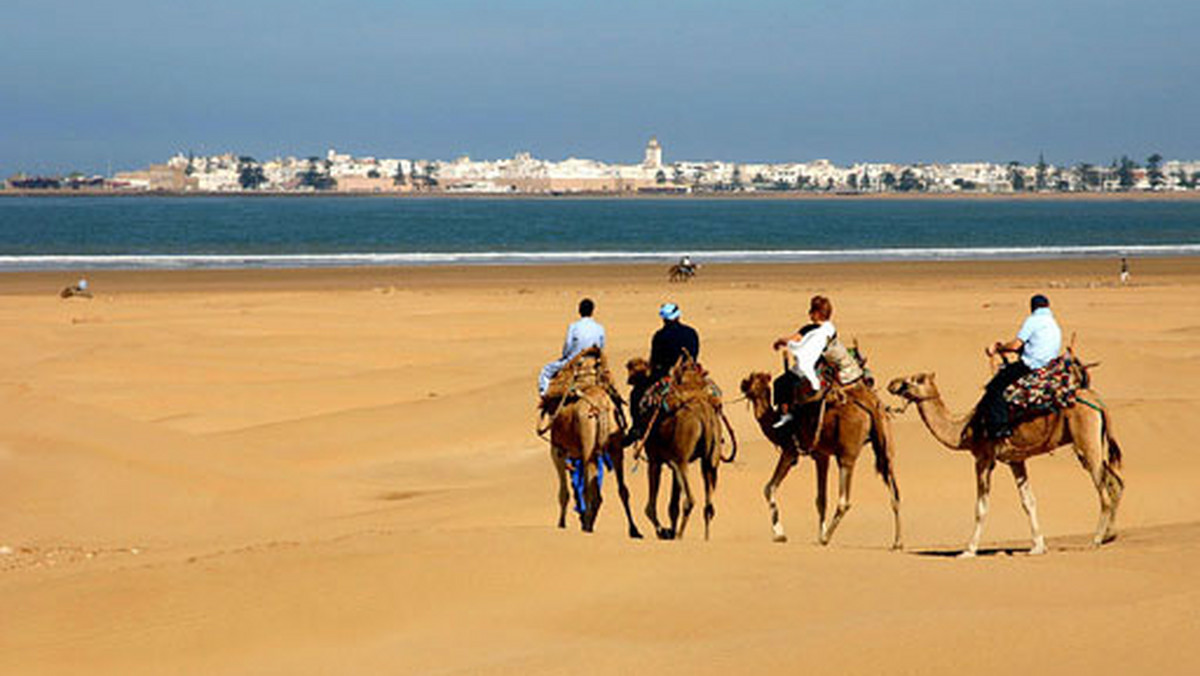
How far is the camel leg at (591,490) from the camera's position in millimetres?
14516

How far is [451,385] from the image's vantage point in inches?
1016

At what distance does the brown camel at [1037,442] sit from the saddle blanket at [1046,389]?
0.09m

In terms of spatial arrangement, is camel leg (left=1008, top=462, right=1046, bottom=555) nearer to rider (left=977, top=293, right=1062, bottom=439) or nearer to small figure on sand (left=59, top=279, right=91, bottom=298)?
rider (left=977, top=293, right=1062, bottom=439)

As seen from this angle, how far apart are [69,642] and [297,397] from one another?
15.0 m

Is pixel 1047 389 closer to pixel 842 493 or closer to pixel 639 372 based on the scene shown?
pixel 842 493

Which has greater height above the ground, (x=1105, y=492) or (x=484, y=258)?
(x=1105, y=492)

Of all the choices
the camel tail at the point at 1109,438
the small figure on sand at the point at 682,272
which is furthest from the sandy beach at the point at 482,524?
the small figure on sand at the point at 682,272

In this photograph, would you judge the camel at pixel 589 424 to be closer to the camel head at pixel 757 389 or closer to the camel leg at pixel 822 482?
the camel head at pixel 757 389

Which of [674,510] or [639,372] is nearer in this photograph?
[674,510]

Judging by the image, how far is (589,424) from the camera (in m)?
14.3

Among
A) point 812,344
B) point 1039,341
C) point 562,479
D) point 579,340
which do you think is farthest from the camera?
point 562,479

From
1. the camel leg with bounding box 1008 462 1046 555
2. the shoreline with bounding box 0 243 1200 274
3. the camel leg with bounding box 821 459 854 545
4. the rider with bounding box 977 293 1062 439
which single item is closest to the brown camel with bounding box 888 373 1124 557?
the camel leg with bounding box 1008 462 1046 555

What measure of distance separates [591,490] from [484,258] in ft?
196

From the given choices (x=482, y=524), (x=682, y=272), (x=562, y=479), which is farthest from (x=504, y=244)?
(x=562, y=479)
